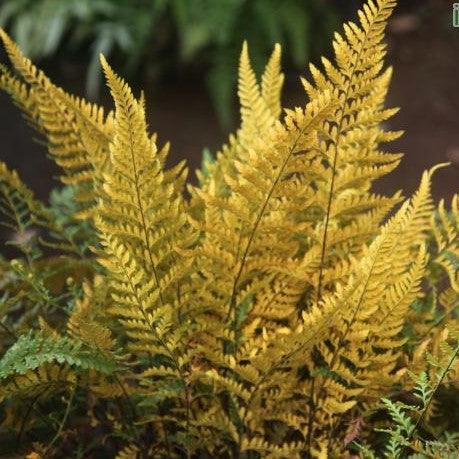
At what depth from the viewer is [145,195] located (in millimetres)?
844

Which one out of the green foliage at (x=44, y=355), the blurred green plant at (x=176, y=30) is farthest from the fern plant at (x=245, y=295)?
the blurred green plant at (x=176, y=30)

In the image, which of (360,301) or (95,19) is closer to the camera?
(360,301)

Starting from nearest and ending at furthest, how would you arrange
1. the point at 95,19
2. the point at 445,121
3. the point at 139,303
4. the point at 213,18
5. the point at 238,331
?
the point at 139,303
the point at 238,331
the point at 445,121
the point at 213,18
the point at 95,19

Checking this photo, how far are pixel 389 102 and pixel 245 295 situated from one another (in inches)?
129

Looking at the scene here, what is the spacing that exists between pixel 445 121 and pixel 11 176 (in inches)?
122

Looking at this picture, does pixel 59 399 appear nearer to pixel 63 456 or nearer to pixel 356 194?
pixel 63 456

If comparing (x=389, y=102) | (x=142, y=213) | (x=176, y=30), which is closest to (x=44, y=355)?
(x=142, y=213)

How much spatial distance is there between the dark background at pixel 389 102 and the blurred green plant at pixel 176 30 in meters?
0.07

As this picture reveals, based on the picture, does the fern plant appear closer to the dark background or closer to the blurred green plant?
the dark background

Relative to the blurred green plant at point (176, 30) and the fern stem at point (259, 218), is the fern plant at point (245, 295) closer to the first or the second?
the fern stem at point (259, 218)

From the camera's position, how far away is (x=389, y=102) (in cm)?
404

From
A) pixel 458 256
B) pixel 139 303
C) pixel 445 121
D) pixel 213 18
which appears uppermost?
pixel 213 18

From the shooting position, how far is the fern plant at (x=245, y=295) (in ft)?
2.65

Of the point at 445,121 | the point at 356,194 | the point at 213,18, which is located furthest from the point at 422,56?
the point at 356,194
